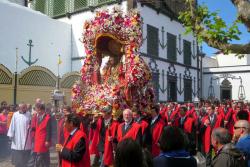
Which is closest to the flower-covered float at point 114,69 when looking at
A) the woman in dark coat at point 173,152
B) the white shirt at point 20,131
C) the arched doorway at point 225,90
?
the white shirt at point 20,131

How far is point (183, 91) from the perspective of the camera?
2794 cm

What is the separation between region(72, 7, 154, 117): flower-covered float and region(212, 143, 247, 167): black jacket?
17.8 ft

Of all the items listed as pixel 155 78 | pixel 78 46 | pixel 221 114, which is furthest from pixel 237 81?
pixel 221 114

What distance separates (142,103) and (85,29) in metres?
2.93

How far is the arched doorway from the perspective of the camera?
3039cm

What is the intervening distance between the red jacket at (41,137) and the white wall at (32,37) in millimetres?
10730

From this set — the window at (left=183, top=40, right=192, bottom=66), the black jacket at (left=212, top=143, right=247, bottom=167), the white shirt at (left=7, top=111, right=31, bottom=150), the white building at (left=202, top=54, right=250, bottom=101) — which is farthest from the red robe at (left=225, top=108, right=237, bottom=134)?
the white building at (left=202, top=54, right=250, bottom=101)

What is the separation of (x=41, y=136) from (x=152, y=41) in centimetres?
1571

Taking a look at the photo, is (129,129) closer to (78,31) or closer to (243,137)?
(243,137)

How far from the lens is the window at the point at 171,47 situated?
25.9m

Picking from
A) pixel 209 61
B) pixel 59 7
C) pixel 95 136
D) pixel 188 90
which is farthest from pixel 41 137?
pixel 209 61

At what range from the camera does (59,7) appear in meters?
25.0

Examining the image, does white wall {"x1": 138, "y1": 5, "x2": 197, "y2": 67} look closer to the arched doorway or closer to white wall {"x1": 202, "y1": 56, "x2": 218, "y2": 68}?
the arched doorway

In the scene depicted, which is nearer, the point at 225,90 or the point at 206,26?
the point at 206,26
